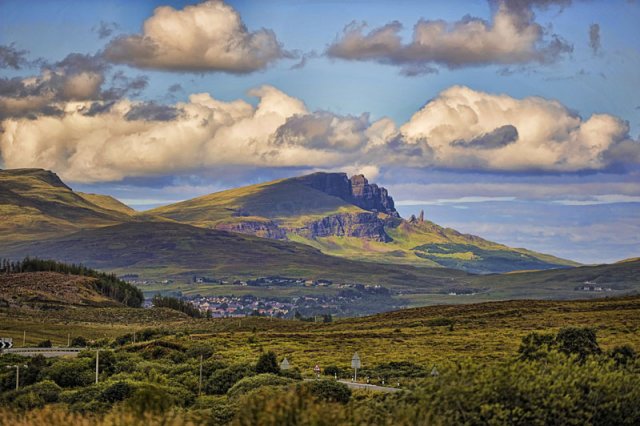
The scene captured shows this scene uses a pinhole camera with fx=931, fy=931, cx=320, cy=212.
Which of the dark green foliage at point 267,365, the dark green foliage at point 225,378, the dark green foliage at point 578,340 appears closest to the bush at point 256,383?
the dark green foliage at point 225,378

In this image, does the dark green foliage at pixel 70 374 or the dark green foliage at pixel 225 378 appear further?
the dark green foliage at pixel 70 374

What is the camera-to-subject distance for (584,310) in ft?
447

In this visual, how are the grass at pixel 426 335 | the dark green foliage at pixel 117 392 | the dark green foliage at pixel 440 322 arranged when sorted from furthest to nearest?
the dark green foliage at pixel 440 322, the grass at pixel 426 335, the dark green foliage at pixel 117 392

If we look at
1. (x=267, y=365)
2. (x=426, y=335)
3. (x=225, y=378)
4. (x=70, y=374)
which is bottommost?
(x=70, y=374)

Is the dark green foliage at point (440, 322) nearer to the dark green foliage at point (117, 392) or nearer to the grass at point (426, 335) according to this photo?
the grass at point (426, 335)

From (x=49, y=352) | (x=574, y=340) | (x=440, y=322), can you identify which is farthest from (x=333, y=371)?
(x=440, y=322)

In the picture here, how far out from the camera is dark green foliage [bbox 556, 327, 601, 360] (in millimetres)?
66125

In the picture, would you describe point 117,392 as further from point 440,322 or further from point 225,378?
point 440,322

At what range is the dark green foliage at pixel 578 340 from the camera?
66.1 metres

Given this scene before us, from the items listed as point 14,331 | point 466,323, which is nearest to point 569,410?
point 466,323

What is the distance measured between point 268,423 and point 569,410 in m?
12.9

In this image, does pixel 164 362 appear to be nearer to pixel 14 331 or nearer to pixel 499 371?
pixel 499 371

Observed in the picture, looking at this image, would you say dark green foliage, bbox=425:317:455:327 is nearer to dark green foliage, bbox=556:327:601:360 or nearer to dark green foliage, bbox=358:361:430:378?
dark green foliage, bbox=358:361:430:378

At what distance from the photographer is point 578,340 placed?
68.0m
